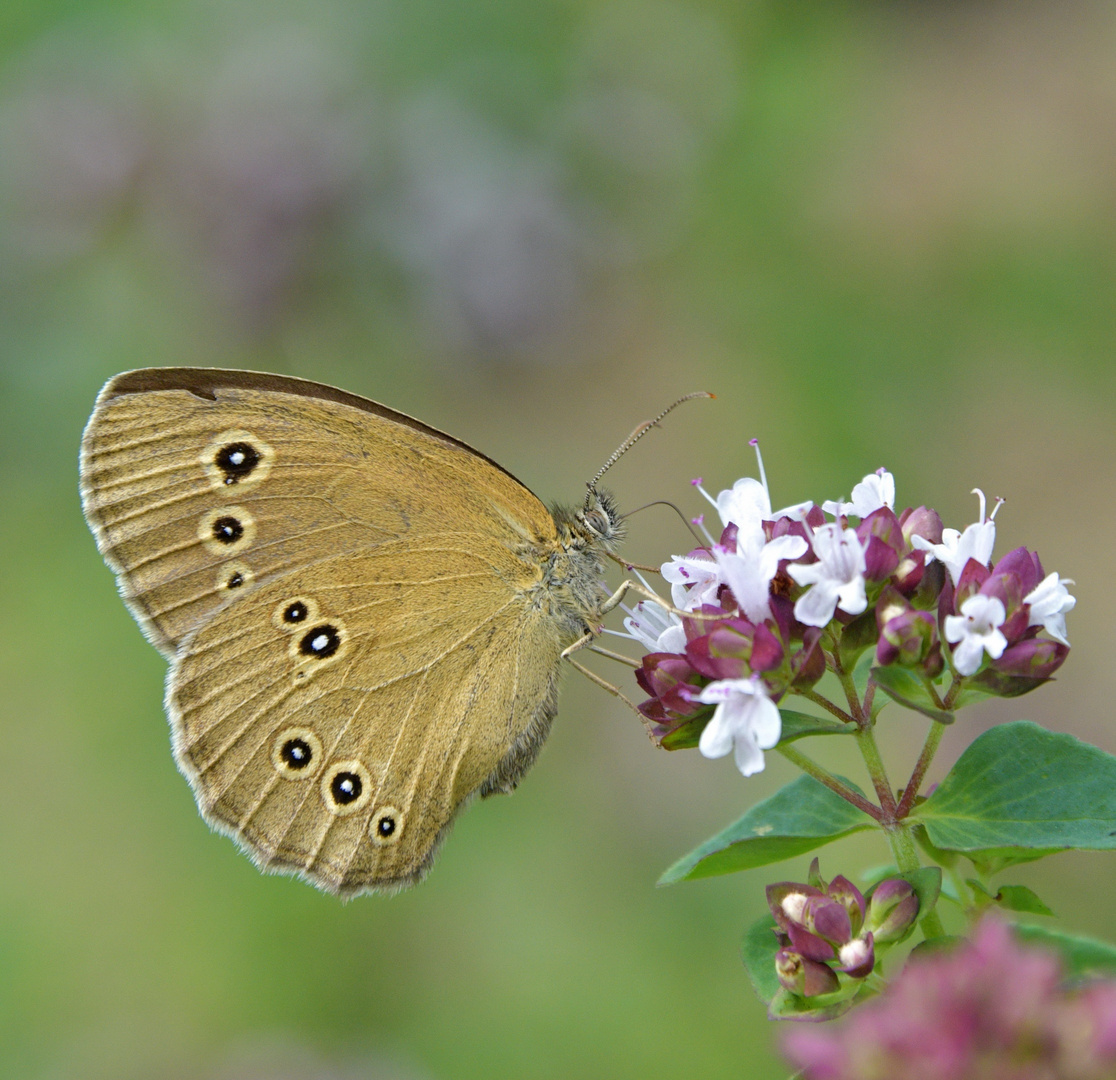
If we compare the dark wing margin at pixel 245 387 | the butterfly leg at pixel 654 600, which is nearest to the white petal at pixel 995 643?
the butterfly leg at pixel 654 600

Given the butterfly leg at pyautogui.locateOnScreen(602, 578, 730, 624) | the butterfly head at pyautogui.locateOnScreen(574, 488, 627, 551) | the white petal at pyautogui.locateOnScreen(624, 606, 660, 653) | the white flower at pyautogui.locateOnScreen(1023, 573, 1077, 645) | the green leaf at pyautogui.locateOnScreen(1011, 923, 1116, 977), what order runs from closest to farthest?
the green leaf at pyautogui.locateOnScreen(1011, 923, 1116, 977), the white flower at pyautogui.locateOnScreen(1023, 573, 1077, 645), the butterfly leg at pyautogui.locateOnScreen(602, 578, 730, 624), the white petal at pyautogui.locateOnScreen(624, 606, 660, 653), the butterfly head at pyautogui.locateOnScreen(574, 488, 627, 551)

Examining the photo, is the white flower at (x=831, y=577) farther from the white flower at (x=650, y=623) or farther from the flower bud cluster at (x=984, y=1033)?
the flower bud cluster at (x=984, y=1033)

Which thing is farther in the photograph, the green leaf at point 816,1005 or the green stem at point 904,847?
the green stem at point 904,847

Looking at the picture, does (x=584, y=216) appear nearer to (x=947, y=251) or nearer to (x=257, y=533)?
(x=947, y=251)

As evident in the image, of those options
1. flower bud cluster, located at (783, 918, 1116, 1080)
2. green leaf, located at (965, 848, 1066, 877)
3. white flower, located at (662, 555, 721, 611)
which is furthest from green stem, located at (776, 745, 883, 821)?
flower bud cluster, located at (783, 918, 1116, 1080)

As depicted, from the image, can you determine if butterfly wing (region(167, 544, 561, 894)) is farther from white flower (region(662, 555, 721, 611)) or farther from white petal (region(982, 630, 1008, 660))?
white petal (region(982, 630, 1008, 660))

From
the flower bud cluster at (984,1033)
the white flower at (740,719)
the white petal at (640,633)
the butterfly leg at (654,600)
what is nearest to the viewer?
the flower bud cluster at (984,1033)

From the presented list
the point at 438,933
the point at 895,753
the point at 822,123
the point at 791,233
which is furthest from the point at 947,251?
the point at 438,933
